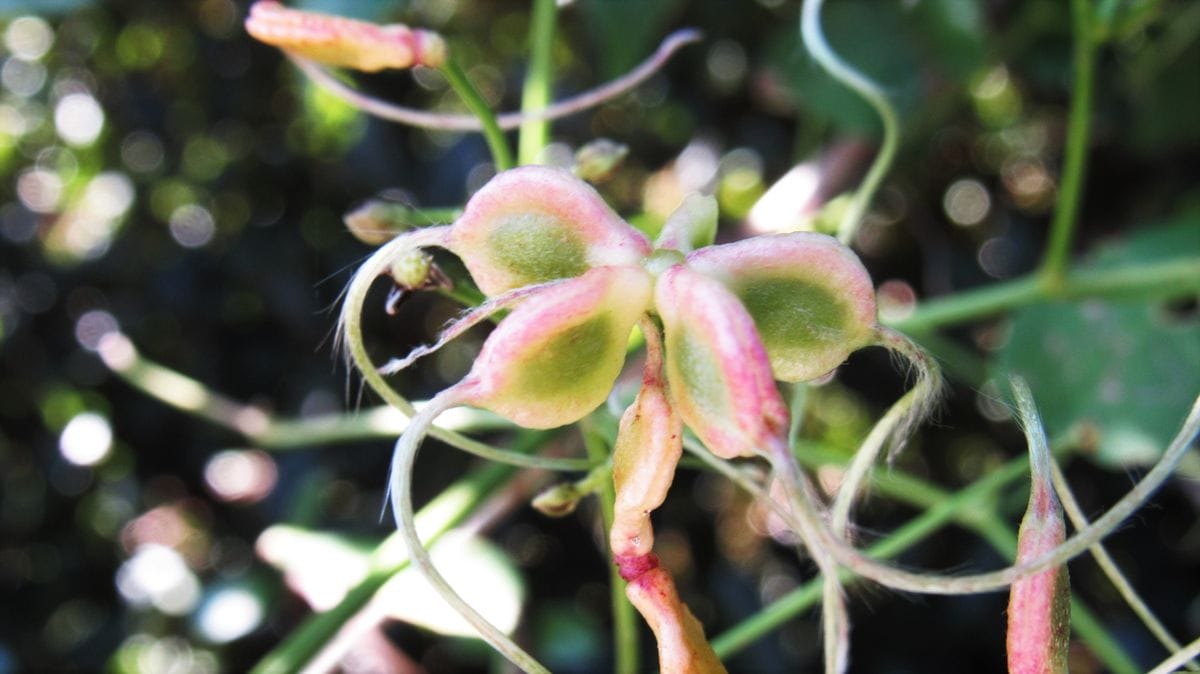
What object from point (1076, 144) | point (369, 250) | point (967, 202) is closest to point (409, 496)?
point (1076, 144)

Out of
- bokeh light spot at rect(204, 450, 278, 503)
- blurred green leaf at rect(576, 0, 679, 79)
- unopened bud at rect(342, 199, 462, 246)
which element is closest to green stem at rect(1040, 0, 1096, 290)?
blurred green leaf at rect(576, 0, 679, 79)

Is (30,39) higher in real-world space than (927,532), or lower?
lower

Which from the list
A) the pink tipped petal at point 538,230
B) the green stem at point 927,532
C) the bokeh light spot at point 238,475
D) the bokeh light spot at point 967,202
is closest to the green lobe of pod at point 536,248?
the pink tipped petal at point 538,230

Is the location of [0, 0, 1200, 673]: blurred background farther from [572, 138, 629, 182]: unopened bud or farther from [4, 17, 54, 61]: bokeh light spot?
[572, 138, 629, 182]: unopened bud

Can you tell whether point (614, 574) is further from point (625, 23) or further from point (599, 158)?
point (625, 23)

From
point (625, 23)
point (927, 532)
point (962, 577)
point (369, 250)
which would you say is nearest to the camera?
point (962, 577)

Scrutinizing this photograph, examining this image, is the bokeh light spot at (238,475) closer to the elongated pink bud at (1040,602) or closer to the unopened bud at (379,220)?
the unopened bud at (379,220)

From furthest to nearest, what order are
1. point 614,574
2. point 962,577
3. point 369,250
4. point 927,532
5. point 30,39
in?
point 30,39, point 369,250, point 927,532, point 614,574, point 962,577
